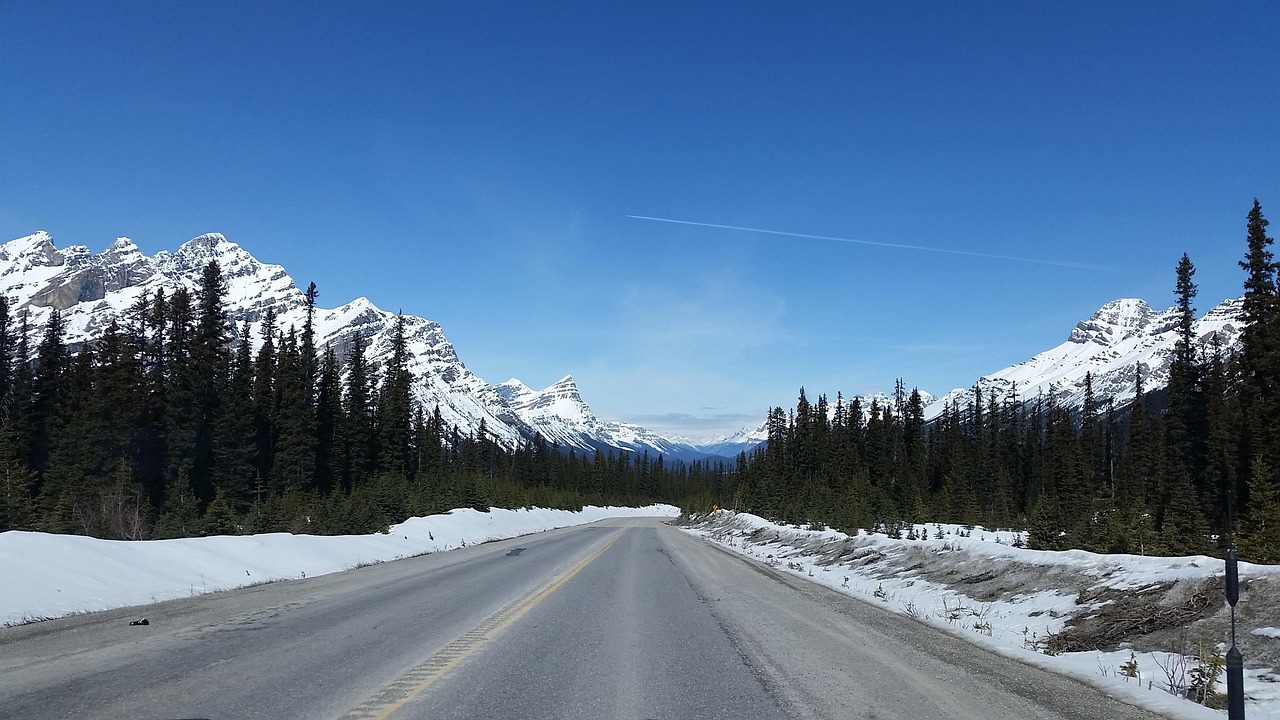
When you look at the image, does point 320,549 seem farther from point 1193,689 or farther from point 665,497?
point 665,497

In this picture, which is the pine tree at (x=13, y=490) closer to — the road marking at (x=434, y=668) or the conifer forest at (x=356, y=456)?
the conifer forest at (x=356, y=456)

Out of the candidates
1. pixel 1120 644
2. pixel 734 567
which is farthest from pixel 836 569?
pixel 1120 644

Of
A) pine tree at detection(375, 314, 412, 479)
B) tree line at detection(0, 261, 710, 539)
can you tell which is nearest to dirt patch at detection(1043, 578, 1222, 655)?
tree line at detection(0, 261, 710, 539)

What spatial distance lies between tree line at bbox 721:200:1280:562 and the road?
136 inches

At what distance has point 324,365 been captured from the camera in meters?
73.9

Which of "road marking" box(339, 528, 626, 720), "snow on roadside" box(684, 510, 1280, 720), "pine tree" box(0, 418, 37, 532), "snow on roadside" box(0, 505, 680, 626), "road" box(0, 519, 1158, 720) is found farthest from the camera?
"pine tree" box(0, 418, 37, 532)

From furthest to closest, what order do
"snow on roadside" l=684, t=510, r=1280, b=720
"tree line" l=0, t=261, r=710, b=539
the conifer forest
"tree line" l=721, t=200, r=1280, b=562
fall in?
"tree line" l=0, t=261, r=710, b=539, the conifer forest, "tree line" l=721, t=200, r=1280, b=562, "snow on roadside" l=684, t=510, r=1280, b=720

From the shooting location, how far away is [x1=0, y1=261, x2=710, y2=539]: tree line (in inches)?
1558

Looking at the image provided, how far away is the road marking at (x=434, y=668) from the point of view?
19.5ft

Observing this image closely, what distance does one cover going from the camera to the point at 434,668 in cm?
754

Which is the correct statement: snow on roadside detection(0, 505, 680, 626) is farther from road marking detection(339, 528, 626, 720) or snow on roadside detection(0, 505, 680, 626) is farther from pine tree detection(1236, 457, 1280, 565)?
pine tree detection(1236, 457, 1280, 565)

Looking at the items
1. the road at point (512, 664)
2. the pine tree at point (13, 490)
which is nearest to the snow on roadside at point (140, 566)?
the road at point (512, 664)

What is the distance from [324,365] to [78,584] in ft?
215

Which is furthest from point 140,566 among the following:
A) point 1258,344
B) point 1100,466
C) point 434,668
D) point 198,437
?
point 1100,466
